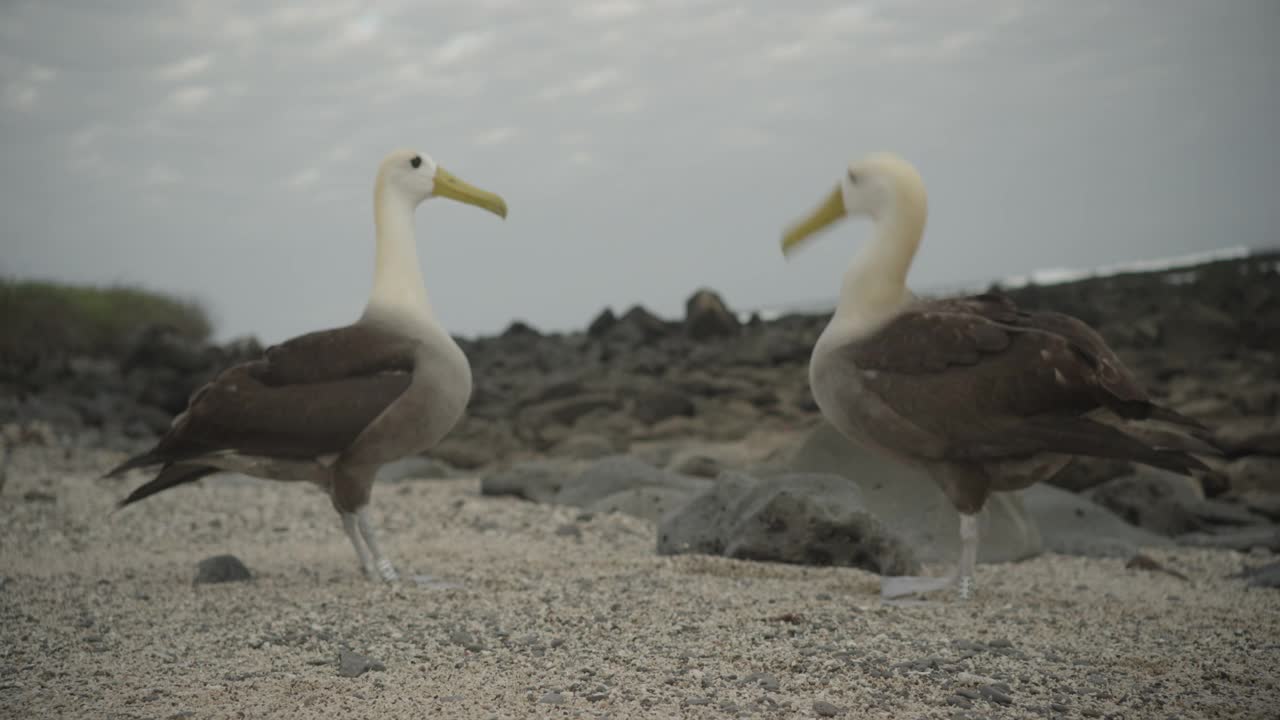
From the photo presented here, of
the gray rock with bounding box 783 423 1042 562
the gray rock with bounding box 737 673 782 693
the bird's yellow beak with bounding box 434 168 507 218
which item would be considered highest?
the bird's yellow beak with bounding box 434 168 507 218

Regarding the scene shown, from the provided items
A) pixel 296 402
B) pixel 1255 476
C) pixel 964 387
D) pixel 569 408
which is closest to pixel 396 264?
pixel 296 402

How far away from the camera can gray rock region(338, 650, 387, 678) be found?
3.76 metres

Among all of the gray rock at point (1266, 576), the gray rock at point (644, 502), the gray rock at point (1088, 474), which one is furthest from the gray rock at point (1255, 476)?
the gray rock at point (644, 502)

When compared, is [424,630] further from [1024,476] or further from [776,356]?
[776,356]

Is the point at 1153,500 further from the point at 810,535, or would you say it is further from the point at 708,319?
the point at 708,319

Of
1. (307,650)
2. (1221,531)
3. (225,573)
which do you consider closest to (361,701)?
(307,650)

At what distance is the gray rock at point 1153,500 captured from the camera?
8102 mm

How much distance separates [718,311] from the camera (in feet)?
66.9

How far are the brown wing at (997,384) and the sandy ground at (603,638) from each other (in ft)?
2.42

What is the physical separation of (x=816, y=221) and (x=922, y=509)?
85.5 inches

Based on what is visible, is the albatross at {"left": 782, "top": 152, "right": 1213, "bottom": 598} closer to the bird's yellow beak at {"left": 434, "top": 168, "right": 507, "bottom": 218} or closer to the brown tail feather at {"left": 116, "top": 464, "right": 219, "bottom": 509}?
the bird's yellow beak at {"left": 434, "top": 168, "right": 507, "bottom": 218}

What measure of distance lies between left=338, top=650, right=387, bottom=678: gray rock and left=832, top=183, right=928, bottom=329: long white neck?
8.32 ft

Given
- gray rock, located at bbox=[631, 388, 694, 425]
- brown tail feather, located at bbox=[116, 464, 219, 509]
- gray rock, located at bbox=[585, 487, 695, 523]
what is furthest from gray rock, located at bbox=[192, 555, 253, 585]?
gray rock, located at bbox=[631, 388, 694, 425]

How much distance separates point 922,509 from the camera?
6891 mm
